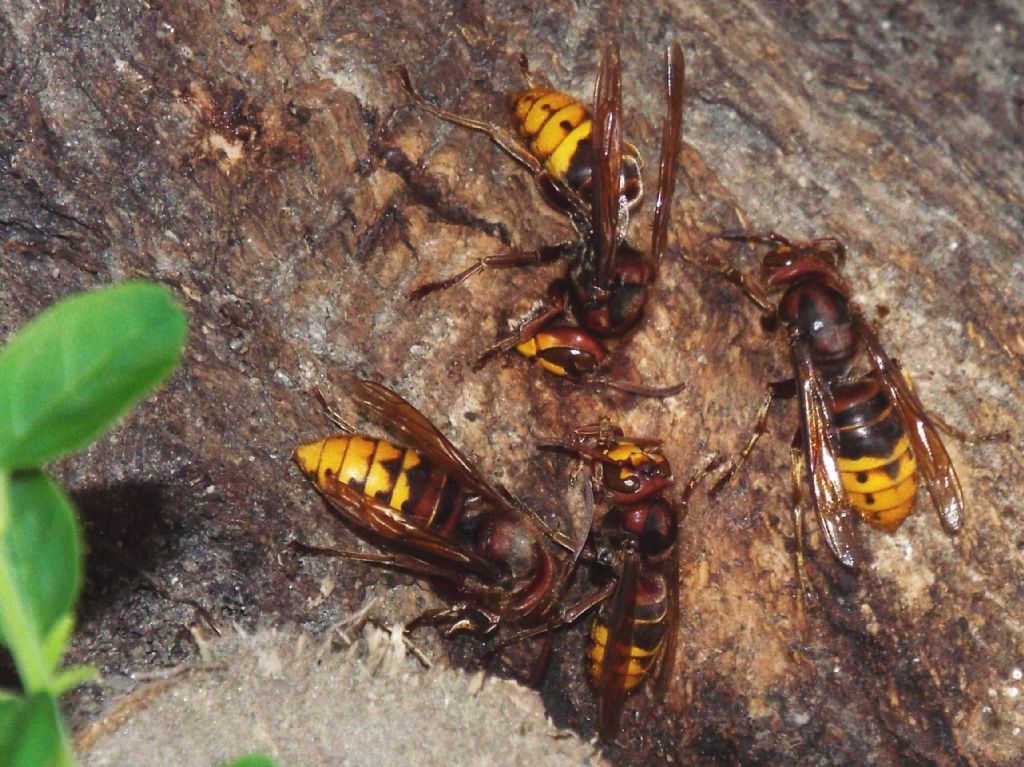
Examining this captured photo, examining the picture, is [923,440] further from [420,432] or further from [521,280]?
[420,432]

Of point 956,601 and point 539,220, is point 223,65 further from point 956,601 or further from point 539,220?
point 956,601

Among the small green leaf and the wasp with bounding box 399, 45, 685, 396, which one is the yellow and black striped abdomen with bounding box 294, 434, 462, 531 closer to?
the wasp with bounding box 399, 45, 685, 396

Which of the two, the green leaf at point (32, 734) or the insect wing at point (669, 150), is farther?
the insect wing at point (669, 150)

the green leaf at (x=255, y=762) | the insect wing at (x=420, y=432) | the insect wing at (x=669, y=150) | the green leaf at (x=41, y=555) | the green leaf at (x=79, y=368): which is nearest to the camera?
the green leaf at (x=79, y=368)

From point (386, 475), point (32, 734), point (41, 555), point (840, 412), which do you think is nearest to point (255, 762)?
point (32, 734)

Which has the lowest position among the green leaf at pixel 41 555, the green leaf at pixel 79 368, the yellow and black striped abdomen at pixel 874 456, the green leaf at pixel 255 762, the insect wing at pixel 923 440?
the yellow and black striped abdomen at pixel 874 456

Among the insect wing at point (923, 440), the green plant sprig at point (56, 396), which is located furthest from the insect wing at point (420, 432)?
the green plant sprig at point (56, 396)

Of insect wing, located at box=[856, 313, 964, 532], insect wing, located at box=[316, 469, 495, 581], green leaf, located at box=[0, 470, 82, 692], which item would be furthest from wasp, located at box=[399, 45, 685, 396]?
green leaf, located at box=[0, 470, 82, 692]

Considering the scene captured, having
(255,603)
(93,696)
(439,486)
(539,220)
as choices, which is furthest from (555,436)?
(93,696)

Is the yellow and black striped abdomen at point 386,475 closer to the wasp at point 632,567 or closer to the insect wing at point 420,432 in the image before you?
the insect wing at point 420,432
